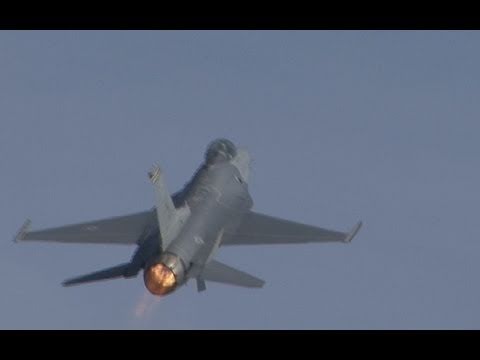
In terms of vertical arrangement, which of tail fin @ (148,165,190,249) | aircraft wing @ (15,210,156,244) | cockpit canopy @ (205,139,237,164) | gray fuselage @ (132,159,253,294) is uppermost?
tail fin @ (148,165,190,249)

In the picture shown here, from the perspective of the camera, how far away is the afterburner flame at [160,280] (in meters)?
108

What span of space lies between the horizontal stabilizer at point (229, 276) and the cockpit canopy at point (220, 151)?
1525cm

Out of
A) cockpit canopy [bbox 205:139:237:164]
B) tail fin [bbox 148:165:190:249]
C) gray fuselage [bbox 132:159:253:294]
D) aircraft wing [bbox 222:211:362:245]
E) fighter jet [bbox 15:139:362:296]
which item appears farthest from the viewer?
cockpit canopy [bbox 205:139:237:164]

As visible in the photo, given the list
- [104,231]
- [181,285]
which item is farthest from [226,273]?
[104,231]

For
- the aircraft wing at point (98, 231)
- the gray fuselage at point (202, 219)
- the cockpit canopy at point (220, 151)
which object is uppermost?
the gray fuselage at point (202, 219)

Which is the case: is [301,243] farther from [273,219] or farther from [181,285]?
[181,285]

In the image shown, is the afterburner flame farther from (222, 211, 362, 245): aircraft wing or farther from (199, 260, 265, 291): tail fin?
(222, 211, 362, 245): aircraft wing

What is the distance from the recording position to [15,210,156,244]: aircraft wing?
382 ft

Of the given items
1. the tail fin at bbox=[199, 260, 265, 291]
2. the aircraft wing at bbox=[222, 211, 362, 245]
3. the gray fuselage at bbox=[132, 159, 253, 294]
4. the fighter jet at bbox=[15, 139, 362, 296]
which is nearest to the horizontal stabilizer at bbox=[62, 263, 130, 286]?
the fighter jet at bbox=[15, 139, 362, 296]

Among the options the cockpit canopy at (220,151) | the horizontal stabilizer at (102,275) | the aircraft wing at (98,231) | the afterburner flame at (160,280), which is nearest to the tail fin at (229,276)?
the afterburner flame at (160,280)

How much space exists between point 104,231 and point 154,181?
9.75 meters

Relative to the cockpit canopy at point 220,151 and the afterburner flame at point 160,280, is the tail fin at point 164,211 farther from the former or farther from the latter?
the cockpit canopy at point 220,151

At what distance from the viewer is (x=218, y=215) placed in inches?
4609

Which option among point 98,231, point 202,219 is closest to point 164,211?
point 202,219
